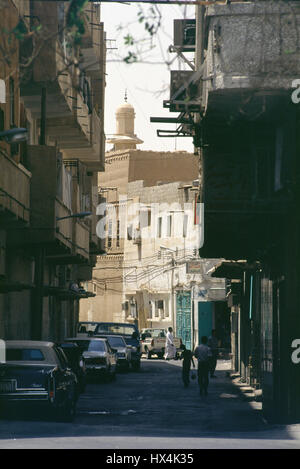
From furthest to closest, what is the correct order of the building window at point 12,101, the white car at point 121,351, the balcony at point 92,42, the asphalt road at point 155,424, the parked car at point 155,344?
1. the parked car at point 155,344
2. the white car at point 121,351
3. the balcony at point 92,42
4. the building window at point 12,101
5. the asphalt road at point 155,424

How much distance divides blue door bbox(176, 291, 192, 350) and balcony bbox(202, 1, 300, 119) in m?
48.0

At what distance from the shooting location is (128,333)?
54.1m

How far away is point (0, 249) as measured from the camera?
28.1 metres

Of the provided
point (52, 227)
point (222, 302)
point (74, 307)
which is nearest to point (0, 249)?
point (52, 227)

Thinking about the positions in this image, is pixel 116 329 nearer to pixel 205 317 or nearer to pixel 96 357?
pixel 205 317

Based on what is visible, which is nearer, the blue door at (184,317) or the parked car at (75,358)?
the parked car at (75,358)

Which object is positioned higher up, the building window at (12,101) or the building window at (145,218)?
the building window at (145,218)

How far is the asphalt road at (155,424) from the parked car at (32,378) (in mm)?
415

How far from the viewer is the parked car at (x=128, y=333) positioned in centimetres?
4854

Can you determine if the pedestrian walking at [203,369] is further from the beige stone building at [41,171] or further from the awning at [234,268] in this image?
the beige stone building at [41,171]

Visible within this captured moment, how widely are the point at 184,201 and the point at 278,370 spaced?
5200 centimetres

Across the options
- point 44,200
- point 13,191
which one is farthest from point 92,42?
point 13,191

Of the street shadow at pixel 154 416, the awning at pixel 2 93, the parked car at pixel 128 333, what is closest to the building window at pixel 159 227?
the parked car at pixel 128 333

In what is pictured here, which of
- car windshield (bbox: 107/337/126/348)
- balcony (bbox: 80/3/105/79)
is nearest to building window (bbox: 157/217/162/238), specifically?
car windshield (bbox: 107/337/126/348)
